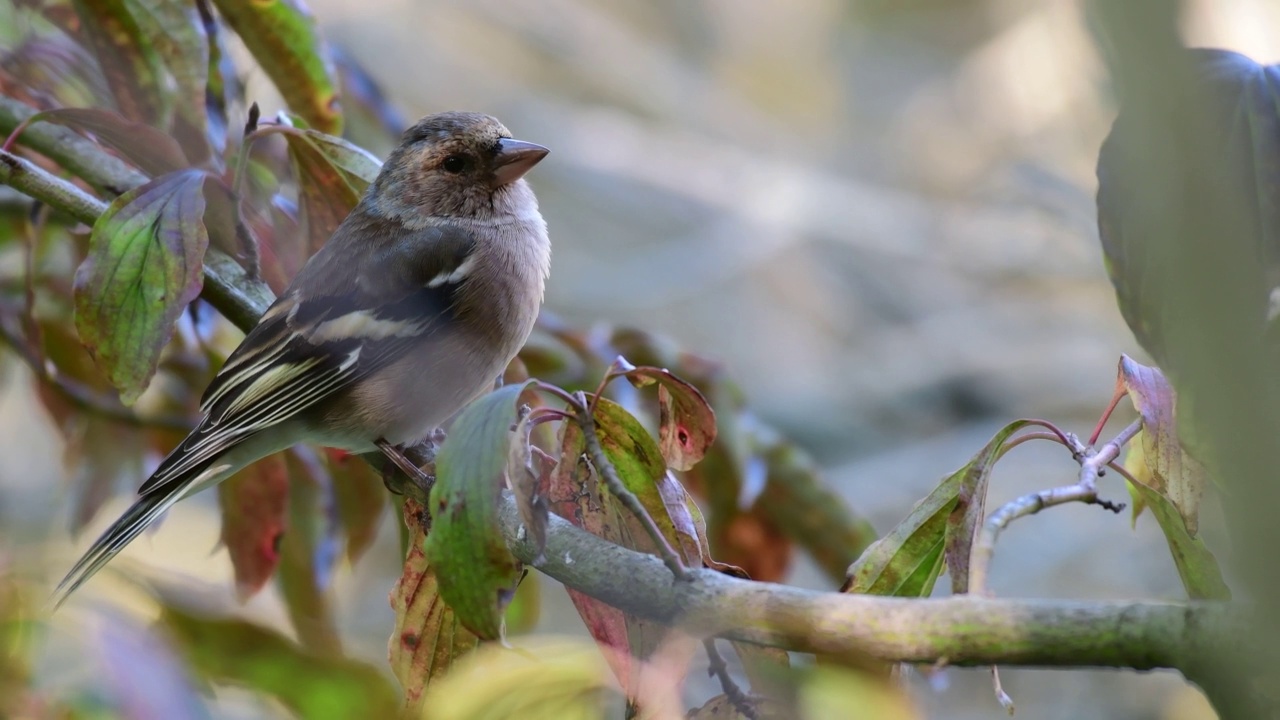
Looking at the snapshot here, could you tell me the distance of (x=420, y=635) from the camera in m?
2.08

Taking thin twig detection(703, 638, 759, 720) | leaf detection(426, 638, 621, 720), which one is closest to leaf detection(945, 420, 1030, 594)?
thin twig detection(703, 638, 759, 720)

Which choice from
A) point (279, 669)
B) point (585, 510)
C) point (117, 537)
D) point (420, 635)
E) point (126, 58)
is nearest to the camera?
point (585, 510)

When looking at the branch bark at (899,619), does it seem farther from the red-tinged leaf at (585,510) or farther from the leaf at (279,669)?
the leaf at (279,669)

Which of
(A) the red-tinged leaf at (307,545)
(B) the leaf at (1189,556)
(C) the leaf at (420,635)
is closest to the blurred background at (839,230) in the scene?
(A) the red-tinged leaf at (307,545)

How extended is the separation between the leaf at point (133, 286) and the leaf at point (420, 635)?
0.60 meters

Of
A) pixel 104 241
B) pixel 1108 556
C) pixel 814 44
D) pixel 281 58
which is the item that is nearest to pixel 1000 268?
pixel 1108 556

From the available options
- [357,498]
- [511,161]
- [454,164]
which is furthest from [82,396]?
[511,161]

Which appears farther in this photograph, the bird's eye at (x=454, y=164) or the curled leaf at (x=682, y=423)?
the bird's eye at (x=454, y=164)

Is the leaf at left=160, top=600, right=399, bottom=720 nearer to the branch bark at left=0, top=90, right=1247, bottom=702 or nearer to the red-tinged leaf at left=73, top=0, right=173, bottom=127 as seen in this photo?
the branch bark at left=0, top=90, right=1247, bottom=702

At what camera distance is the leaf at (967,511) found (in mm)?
1558

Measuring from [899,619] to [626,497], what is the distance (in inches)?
15.4

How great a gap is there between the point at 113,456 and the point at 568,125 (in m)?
8.65

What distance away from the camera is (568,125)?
11234 millimetres

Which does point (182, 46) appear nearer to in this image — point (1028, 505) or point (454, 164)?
point (454, 164)
